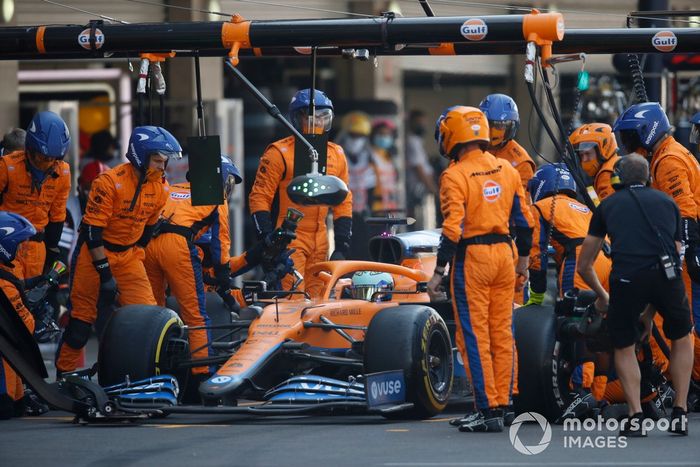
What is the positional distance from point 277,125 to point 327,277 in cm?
938

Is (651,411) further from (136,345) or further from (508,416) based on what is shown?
(136,345)

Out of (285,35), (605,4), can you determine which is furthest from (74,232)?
(605,4)

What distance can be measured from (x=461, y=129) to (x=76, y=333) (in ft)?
11.4

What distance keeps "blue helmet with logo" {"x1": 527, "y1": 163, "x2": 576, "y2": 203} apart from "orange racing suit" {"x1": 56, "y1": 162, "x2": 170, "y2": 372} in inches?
110

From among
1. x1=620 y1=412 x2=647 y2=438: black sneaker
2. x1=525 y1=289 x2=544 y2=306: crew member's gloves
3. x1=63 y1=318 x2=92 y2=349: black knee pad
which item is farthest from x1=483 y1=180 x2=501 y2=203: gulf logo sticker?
x1=63 y1=318 x2=92 y2=349: black knee pad

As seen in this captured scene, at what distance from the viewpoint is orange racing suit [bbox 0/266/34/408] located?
10.9 m

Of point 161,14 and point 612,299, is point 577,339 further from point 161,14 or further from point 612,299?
point 161,14

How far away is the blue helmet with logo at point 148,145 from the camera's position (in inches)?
465

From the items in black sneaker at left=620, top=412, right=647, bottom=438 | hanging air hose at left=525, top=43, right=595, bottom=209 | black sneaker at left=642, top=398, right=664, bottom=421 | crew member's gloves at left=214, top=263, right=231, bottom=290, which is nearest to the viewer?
black sneaker at left=620, top=412, right=647, bottom=438

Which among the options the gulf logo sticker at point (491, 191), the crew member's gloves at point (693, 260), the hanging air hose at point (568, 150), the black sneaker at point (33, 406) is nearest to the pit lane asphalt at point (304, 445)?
the black sneaker at point (33, 406)

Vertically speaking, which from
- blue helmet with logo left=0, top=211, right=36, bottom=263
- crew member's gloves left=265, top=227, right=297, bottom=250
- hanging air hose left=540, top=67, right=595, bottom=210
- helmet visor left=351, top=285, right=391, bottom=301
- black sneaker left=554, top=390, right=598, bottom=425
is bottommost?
black sneaker left=554, top=390, right=598, bottom=425

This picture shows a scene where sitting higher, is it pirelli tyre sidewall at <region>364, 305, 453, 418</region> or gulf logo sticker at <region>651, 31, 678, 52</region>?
gulf logo sticker at <region>651, 31, 678, 52</region>

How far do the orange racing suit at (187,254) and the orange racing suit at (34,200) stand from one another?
2.52 ft

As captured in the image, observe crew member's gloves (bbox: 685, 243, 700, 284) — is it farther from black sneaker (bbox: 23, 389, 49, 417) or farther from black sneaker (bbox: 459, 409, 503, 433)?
black sneaker (bbox: 23, 389, 49, 417)
